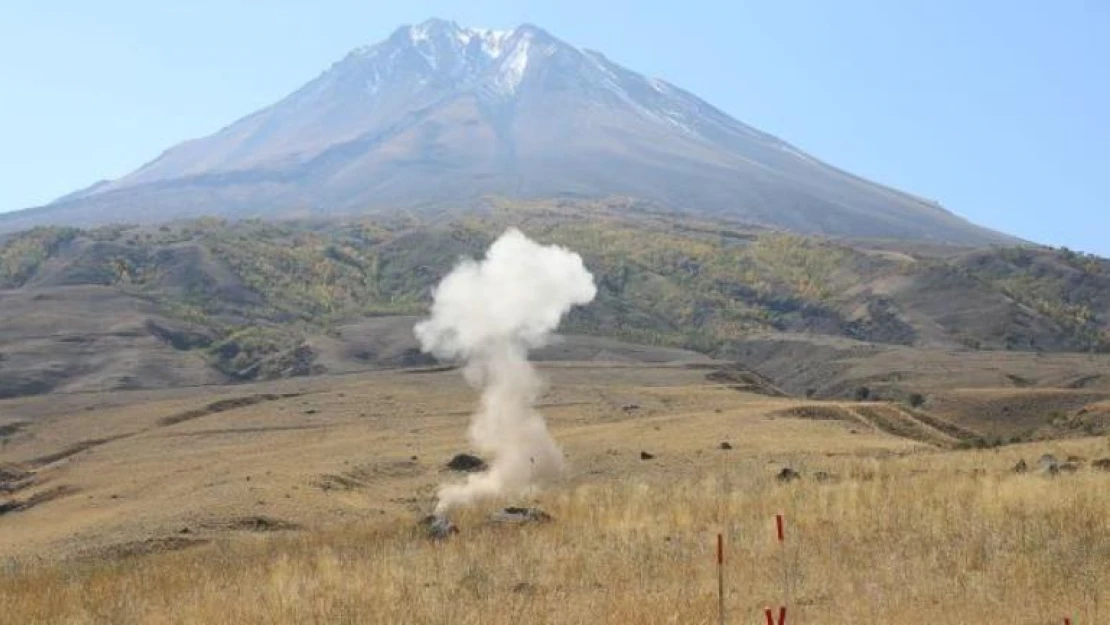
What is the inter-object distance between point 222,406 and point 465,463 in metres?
33.1

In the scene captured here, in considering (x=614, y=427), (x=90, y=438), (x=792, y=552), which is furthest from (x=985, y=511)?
(x=90, y=438)

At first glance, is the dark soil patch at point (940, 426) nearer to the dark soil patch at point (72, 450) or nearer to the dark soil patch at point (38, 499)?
the dark soil patch at point (38, 499)

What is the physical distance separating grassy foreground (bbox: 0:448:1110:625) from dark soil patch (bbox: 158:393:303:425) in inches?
1576

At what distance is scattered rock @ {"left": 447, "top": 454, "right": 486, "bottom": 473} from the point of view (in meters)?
33.3

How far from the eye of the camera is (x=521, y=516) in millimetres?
18609

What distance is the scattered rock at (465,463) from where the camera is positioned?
33.3 metres

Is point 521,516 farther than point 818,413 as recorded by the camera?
No

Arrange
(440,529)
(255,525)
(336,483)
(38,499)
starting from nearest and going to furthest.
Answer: (440,529) < (255,525) < (336,483) < (38,499)

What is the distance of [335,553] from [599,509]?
4.59m

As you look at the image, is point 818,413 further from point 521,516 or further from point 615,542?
point 615,542

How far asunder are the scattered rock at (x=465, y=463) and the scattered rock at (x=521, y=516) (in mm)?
13799

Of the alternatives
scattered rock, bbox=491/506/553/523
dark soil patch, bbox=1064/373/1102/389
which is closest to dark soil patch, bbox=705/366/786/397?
dark soil patch, bbox=1064/373/1102/389

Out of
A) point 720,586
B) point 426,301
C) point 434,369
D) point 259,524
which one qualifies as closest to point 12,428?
point 434,369

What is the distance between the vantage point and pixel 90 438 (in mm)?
53562
